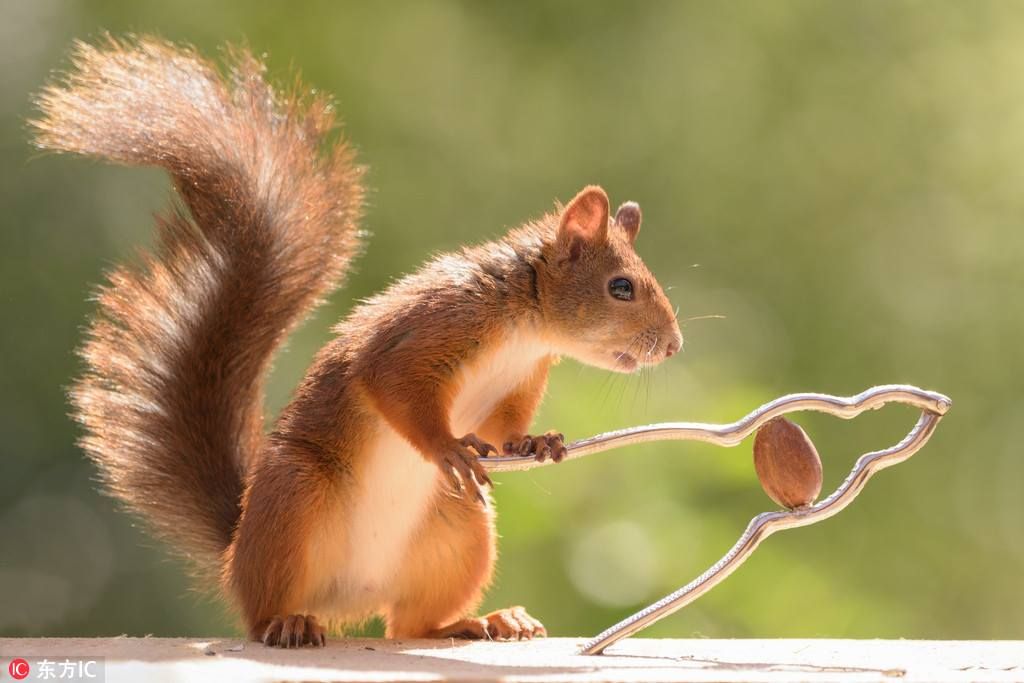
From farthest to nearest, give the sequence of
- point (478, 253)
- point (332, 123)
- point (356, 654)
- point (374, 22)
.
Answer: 1. point (374, 22)
2. point (332, 123)
3. point (478, 253)
4. point (356, 654)

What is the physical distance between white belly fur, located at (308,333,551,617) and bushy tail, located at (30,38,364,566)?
30 centimetres

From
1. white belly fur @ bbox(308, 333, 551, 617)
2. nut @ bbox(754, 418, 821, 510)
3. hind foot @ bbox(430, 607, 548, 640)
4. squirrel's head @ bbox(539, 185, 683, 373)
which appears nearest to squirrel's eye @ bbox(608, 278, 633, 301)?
squirrel's head @ bbox(539, 185, 683, 373)

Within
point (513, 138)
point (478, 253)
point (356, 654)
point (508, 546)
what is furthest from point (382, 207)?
point (356, 654)

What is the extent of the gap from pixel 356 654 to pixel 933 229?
3.58 m

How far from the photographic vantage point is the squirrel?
1935 mm

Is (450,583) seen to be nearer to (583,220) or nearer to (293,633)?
(293,633)

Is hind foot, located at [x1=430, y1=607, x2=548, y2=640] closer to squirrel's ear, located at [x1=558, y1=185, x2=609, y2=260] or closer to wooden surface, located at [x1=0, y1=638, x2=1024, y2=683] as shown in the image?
wooden surface, located at [x1=0, y1=638, x2=1024, y2=683]

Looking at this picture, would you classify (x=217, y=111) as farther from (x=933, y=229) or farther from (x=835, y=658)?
(x=933, y=229)

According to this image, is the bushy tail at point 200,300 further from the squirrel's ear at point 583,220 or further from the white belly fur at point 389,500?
the squirrel's ear at point 583,220

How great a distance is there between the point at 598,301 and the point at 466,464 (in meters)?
0.43

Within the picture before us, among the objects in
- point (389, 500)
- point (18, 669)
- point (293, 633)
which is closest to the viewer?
point (18, 669)

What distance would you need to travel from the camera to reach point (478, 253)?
213cm

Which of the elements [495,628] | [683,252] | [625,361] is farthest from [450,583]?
[683,252]

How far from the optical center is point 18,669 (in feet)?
5.38
